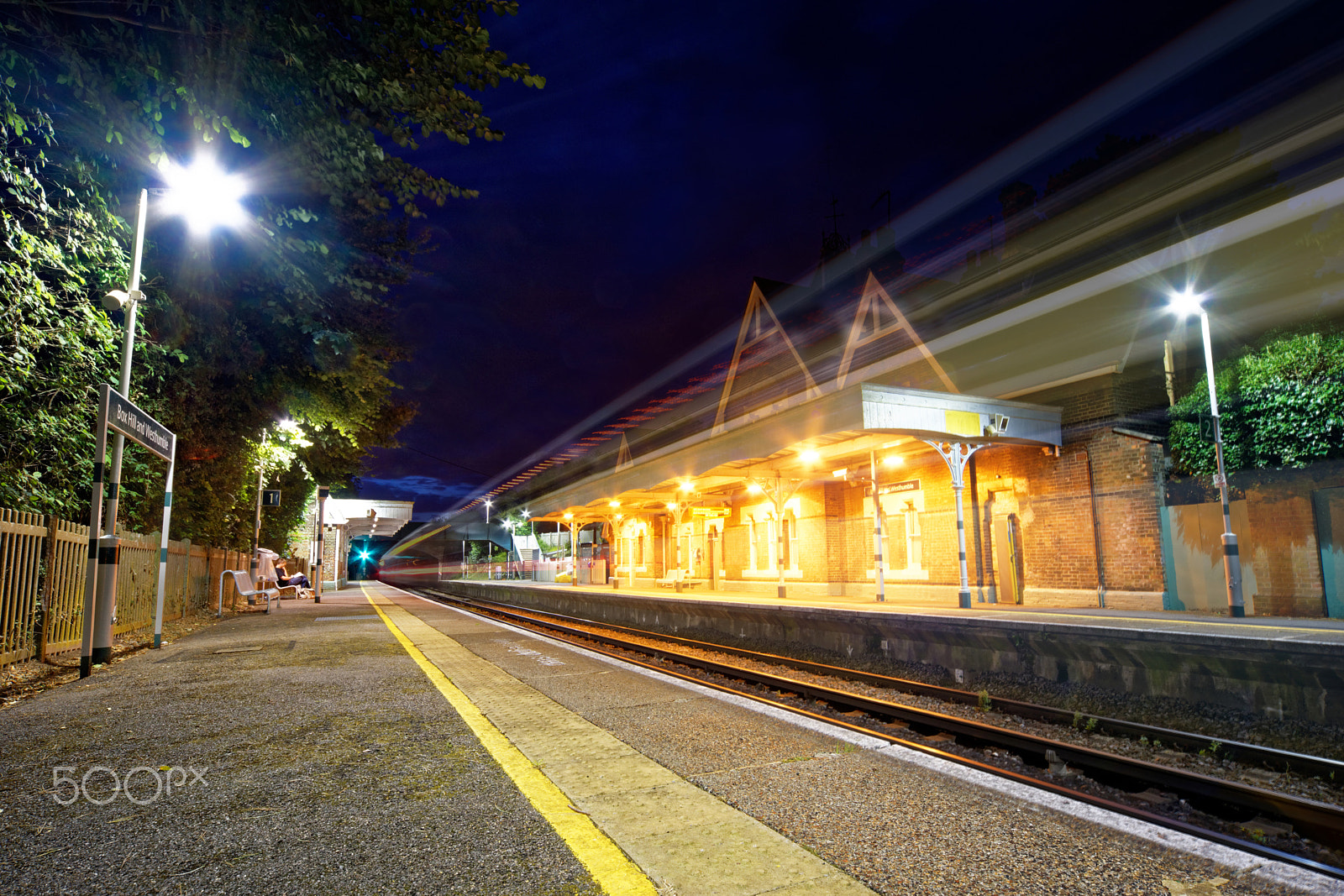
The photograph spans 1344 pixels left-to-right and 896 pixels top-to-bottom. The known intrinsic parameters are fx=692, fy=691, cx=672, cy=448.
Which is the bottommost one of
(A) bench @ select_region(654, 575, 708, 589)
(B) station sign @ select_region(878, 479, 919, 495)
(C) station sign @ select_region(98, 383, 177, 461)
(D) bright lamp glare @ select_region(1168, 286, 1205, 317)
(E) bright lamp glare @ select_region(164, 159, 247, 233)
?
(A) bench @ select_region(654, 575, 708, 589)

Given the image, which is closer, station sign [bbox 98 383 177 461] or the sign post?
the sign post

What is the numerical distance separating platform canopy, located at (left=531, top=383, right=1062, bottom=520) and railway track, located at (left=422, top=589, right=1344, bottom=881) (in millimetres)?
5395

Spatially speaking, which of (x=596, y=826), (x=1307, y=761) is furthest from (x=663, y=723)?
(x=1307, y=761)

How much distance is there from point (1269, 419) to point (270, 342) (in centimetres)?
2083

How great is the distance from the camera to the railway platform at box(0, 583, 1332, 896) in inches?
116

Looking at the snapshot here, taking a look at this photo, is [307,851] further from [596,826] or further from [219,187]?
[219,187]

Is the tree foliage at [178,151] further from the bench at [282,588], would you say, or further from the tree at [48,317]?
the bench at [282,588]

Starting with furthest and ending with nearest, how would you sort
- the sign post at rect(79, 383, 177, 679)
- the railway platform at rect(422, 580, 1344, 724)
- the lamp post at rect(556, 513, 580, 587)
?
the lamp post at rect(556, 513, 580, 587)
the sign post at rect(79, 383, 177, 679)
the railway platform at rect(422, 580, 1344, 724)

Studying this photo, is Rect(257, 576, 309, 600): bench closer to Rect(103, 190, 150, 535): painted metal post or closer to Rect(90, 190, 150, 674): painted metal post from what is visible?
Rect(90, 190, 150, 674): painted metal post

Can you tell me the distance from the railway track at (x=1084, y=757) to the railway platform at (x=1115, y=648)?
4.32ft

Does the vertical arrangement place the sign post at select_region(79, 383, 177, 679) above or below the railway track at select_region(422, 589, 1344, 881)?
above

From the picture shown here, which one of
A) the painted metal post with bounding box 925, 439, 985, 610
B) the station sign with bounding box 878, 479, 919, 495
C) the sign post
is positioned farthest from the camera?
the station sign with bounding box 878, 479, 919, 495

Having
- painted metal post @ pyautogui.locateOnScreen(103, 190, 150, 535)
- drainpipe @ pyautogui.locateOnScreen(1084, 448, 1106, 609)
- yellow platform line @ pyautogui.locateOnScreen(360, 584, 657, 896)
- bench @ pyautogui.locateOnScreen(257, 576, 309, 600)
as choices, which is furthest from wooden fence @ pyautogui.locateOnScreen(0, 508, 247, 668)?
drainpipe @ pyautogui.locateOnScreen(1084, 448, 1106, 609)

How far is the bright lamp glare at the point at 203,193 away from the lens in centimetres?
904
